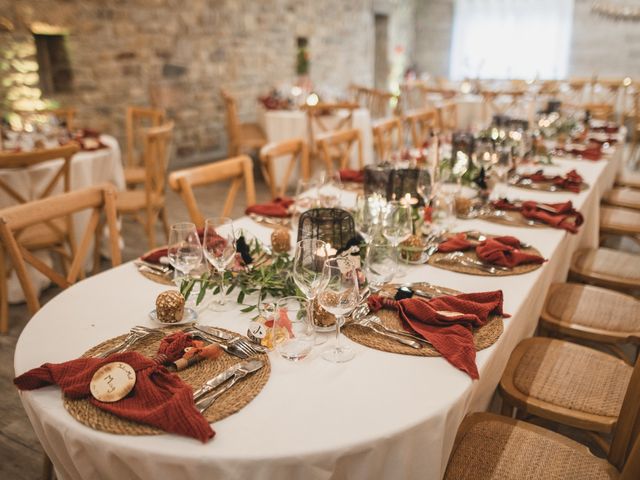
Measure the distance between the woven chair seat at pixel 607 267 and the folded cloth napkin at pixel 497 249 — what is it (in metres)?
0.85

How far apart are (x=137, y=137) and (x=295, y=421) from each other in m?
5.54

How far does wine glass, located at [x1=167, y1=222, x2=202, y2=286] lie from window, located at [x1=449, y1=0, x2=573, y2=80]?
9.98m

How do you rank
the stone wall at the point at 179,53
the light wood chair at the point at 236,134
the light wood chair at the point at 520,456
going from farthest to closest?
1. the light wood chair at the point at 236,134
2. the stone wall at the point at 179,53
3. the light wood chair at the point at 520,456

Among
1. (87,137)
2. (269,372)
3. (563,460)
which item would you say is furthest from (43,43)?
(563,460)

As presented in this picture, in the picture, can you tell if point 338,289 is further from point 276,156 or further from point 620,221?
point 620,221

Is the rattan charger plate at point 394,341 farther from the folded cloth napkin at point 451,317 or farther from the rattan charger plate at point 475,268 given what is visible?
the rattan charger plate at point 475,268

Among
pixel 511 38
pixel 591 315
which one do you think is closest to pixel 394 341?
pixel 591 315

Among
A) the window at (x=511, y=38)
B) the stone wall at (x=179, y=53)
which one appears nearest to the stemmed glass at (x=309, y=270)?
the stone wall at (x=179, y=53)

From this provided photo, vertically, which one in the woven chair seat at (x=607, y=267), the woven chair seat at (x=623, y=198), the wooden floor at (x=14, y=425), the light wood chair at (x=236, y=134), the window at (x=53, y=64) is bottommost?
the wooden floor at (x=14, y=425)

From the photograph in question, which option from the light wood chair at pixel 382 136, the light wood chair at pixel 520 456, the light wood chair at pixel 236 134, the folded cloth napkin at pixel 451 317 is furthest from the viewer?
the light wood chair at pixel 236 134

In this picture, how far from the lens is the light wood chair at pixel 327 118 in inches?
199

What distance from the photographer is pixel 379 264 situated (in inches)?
53.2

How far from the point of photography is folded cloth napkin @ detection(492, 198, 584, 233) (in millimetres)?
1945

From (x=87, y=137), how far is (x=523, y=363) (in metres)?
3.34
